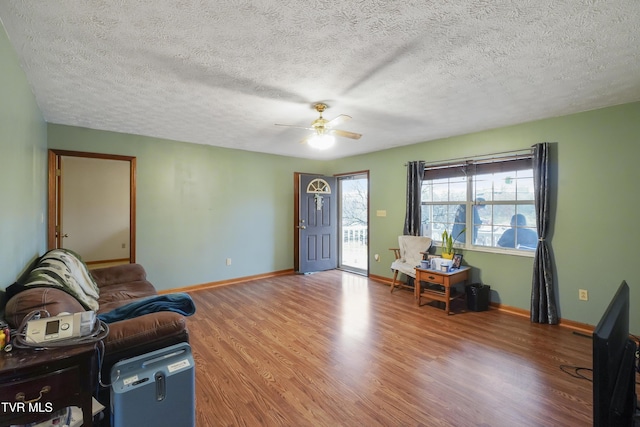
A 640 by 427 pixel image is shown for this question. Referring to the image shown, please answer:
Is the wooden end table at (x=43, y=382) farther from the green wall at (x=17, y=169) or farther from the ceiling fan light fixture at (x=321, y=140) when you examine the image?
the ceiling fan light fixture at (x=321, y=140)

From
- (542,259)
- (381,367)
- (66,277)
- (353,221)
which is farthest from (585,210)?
(66,277)

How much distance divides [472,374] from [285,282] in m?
3.37

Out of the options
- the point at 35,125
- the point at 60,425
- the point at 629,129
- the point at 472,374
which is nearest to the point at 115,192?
the point at 35,125

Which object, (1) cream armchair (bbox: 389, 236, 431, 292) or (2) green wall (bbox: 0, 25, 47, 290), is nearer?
(2) green wall (bbox: 0, 25, 47, 290)

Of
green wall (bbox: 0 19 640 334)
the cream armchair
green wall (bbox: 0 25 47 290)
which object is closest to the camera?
green wall (bbox: 0 25 47 290)

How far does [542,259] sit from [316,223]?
372cm

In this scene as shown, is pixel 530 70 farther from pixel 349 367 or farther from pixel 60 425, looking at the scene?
pixel 60 425

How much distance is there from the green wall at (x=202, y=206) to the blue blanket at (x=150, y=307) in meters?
2.42

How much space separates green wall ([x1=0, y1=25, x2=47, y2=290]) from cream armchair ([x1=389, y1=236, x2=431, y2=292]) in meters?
4.11

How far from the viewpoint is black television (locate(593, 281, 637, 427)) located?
699 millimetres

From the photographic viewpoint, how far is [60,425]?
1.44 m

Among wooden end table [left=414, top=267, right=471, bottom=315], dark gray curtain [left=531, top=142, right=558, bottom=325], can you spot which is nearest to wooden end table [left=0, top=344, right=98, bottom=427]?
wooden end table [left=414, top=267, right=471, bottom=315]

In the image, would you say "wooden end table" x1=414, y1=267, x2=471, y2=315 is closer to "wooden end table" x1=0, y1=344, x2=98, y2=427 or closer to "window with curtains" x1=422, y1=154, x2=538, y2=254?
"window with curtains" x1=422, y1=154, x2=538, y2=254

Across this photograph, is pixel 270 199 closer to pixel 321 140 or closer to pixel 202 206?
pixel 202 206
